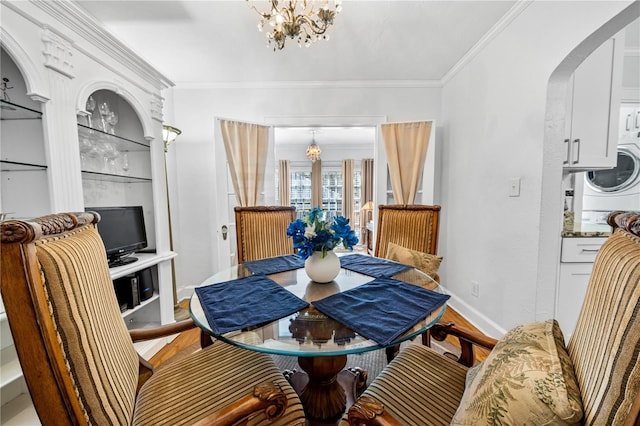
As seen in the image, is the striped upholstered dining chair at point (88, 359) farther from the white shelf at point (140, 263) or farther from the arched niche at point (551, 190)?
the arched niche at point (551, 190)

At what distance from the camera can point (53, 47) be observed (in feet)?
4.31

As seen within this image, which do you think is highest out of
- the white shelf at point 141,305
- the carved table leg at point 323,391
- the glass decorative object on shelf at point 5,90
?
the glass decorative object on shelf at point 5,90

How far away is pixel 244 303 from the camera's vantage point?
3.54ft

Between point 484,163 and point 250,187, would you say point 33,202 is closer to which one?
point 250,187

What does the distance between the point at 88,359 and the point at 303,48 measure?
98.2 inches

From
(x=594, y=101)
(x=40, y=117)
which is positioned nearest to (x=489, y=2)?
(x=594, y=101)

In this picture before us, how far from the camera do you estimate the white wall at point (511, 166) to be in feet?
5.41

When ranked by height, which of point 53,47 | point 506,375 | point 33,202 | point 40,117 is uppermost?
point 53,47

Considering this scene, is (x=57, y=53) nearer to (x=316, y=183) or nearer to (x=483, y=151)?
(x=483, y=151)

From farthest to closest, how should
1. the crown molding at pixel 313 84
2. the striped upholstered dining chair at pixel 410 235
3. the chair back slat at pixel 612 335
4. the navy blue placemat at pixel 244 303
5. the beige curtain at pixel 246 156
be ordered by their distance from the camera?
the crown molding at pixel 313 84, the beige curtain at pixel 246 156, the striped upholstered dining chair at pixel 410 235, the navy blue placemat at pixel 244 303, the chair back slat at pixel 612 335

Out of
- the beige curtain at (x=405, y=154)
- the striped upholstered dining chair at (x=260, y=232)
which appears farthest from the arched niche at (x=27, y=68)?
the beige curtain at (x=405, y=154)

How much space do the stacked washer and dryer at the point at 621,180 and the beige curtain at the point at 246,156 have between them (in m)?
3.58

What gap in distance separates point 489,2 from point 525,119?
33.6 inches

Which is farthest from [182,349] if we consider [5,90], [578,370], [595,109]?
[595,109]
